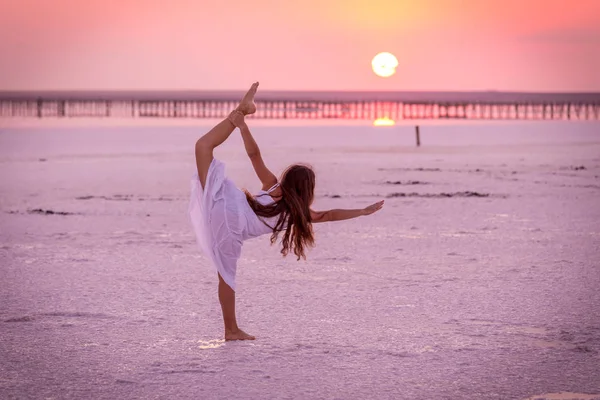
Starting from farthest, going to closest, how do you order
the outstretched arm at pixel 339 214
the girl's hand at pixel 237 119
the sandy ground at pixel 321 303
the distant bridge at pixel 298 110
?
the distant bridge at pixel 298 110 < the girl's hand at pixel 237 119 < the outstretched arm at pixel 339 214 < the sandy ground at pixel 321 303

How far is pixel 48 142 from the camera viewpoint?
127ft

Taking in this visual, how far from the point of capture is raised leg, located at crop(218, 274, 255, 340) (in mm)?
6414

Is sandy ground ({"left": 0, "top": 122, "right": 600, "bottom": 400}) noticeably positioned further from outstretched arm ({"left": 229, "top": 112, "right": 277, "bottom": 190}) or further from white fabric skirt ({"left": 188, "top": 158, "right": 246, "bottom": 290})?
outstretched arm ({"left": 229, "top": 112, "right": 277, "bottom": 190})

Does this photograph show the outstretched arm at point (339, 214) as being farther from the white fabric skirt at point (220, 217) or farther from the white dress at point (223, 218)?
the white fabric skirt at point (220, 217)

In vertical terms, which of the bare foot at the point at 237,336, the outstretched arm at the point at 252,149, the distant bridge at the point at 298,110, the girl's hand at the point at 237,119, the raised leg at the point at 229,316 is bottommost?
the bare foot at the point at 237,336

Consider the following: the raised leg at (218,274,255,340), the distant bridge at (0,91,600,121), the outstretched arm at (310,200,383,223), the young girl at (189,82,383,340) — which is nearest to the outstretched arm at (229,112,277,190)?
the young girl at (189,82,383,340)

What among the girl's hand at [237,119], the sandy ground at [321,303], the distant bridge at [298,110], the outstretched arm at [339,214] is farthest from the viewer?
the distant bridge at [298,110]

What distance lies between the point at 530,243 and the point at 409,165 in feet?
48.6

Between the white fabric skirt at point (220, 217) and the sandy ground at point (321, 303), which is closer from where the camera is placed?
the sandy ground at point (321, 303)

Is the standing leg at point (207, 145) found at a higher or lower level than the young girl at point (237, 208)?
higher

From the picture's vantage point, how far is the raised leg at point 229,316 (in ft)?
21.0

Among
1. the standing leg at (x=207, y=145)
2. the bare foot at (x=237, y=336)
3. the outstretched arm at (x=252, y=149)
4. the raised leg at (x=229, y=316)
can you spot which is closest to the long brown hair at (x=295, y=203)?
the outstretched arm at (x=252, y=149)

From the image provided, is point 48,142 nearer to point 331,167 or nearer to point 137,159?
point 137,159

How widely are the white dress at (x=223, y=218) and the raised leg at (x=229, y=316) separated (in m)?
0.06
